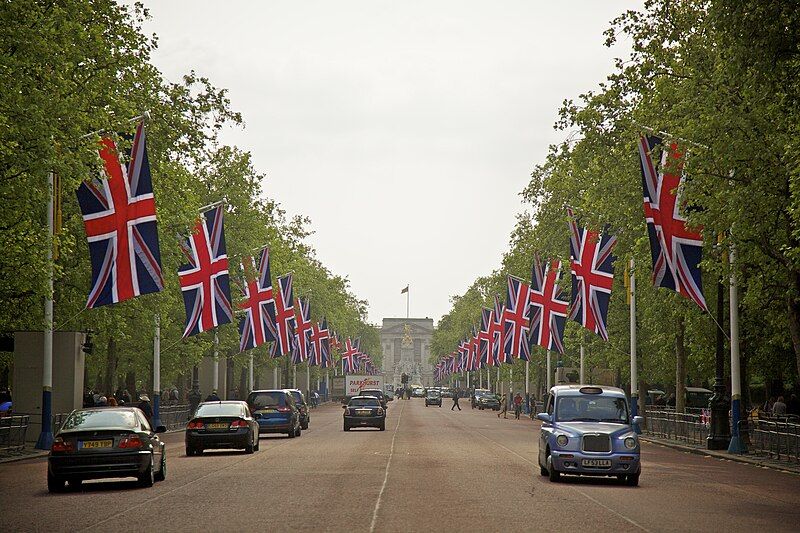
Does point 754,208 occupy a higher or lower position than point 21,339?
higher

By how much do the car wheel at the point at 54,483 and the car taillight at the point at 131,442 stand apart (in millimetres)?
1208

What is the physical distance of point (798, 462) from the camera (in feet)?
108

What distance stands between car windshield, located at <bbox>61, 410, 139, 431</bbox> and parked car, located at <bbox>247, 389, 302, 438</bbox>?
79.0ft

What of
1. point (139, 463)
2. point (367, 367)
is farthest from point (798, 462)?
point (367, 367)

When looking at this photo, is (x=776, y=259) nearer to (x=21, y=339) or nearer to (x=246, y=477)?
(x=246, y=477)

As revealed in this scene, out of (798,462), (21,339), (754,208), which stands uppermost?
(754,208)

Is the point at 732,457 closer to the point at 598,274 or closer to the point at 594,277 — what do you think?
the point at 598,274

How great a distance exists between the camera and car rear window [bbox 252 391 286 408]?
4744cm

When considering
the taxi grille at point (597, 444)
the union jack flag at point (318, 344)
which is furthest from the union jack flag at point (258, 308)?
the taxi grille at point (597, 444)

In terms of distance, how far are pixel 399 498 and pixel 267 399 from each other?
27960mm

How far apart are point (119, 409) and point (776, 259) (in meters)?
17.4

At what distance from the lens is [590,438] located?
23.9 metres

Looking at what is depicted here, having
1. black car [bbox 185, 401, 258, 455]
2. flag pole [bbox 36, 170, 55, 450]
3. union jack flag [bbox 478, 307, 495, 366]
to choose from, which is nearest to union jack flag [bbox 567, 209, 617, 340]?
black car [bbox 185, 401, 258, 455]

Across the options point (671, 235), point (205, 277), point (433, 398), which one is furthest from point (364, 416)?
point (433, 398)
